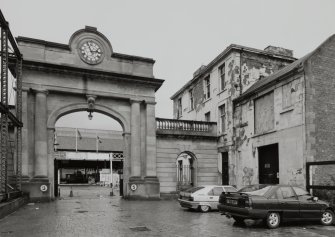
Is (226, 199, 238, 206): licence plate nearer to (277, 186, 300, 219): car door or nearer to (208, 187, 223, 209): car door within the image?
(277, 186, 300, 219): car door

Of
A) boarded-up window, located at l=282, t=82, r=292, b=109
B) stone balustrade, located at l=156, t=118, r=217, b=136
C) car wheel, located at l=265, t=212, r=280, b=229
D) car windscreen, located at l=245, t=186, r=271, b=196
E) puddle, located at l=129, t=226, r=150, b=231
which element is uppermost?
boarded-up window, located at l=282, t=82, r=292, b=109

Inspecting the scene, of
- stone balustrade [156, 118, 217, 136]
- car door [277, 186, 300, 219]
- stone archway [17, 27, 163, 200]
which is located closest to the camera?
car door [277, 186, 300, 219]

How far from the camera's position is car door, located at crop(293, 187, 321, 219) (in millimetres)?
11594

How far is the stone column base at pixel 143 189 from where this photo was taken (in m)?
23.0

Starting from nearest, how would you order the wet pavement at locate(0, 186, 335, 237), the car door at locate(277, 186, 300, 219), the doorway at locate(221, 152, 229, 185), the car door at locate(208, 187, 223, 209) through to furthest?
the wet pavement at locate(0, 186, 335, 237) < the car door at locate(277, 186, 300, 219) < the car door at locate(208, 187, 223, 209) < the doorway at locate(221, 152, 229, 185)

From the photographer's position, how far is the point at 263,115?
71.5 ft

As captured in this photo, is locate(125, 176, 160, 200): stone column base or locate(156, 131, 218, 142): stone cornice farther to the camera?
locate(156, 131, 218, 142): stone cornice

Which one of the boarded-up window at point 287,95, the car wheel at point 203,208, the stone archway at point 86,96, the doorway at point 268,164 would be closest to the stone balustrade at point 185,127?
the stone archway at point 86,96

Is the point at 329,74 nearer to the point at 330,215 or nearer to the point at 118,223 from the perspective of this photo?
the point at 330,215

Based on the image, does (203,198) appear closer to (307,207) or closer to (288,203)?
(288,203)

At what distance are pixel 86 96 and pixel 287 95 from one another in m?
12.6

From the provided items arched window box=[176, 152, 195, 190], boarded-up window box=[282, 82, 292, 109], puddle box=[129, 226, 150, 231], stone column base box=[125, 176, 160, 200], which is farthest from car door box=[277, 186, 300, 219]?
arched window box=[176, 152, 195, 190]

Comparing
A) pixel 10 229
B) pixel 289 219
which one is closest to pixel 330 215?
pixel 289 219

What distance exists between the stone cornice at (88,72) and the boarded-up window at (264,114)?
6954 millimetres
